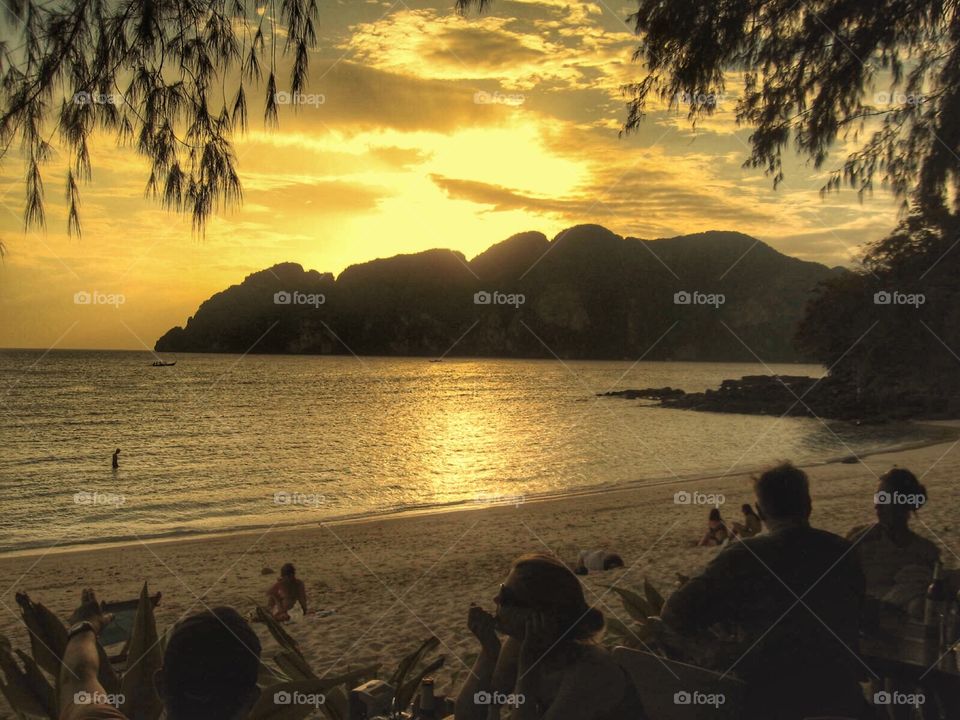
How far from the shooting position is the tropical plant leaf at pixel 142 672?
2988 millimetres

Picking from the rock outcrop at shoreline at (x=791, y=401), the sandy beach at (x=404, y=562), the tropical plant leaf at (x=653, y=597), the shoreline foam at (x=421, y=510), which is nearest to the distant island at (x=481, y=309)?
the rock outcrop at shoreline at (x=791, y=401)

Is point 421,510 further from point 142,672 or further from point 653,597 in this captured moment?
point 142,672

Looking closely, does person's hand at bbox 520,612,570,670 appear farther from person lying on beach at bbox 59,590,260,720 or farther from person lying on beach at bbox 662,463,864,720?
person lying on beach at bbox 59,590,260,720

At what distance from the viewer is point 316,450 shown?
1448 inches

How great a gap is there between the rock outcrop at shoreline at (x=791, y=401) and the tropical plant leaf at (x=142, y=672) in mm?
41726

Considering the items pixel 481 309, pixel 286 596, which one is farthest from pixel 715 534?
pixel 481 309

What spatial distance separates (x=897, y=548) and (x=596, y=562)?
5.89 meters

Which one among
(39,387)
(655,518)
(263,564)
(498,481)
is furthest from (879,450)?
(39,387)

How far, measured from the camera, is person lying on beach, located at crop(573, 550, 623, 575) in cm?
902

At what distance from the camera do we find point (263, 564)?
11273 mm

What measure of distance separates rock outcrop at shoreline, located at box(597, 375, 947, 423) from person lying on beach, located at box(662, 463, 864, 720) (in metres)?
40.8

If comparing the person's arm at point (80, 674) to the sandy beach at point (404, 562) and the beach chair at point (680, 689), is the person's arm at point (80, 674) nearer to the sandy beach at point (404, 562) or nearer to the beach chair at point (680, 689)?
the beach chair at point (680, 689)

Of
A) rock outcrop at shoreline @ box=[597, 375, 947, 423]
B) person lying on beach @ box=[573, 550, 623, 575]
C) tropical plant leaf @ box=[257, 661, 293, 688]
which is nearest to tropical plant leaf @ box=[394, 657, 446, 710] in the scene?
tropical plant leaf @ box=[257, 661, 293, 688]

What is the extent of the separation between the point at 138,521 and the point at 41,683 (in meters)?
16.5
